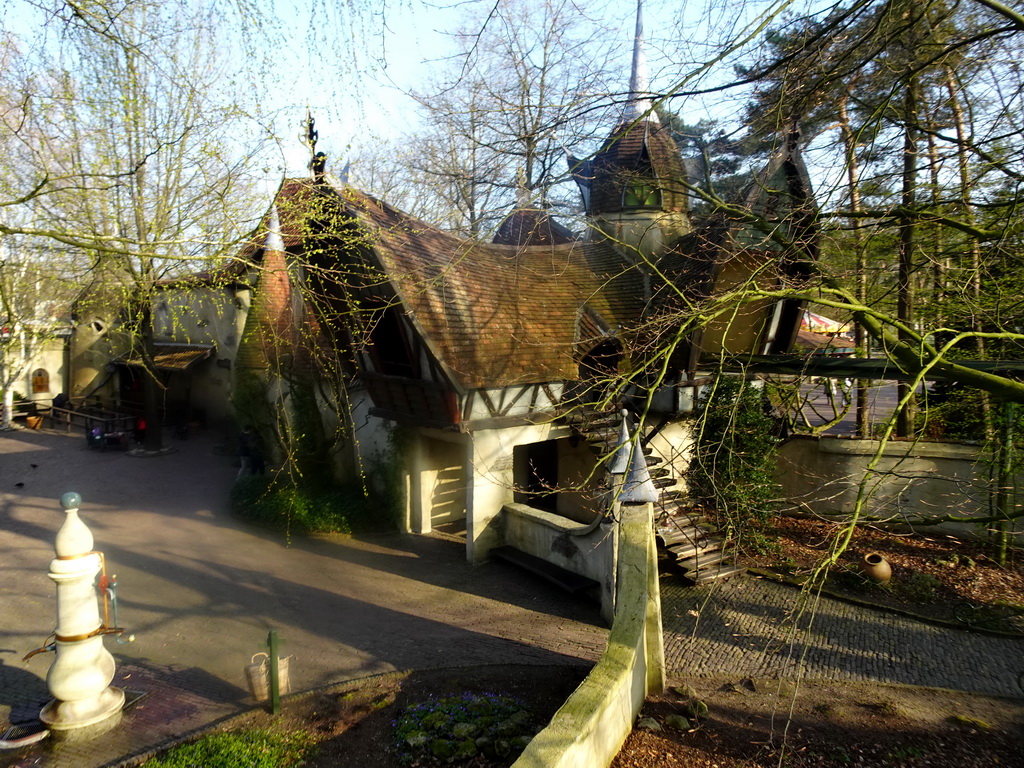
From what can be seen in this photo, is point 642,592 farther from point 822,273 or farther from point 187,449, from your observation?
point 187,449

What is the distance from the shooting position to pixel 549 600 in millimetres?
9727

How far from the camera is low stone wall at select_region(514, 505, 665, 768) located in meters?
4.23

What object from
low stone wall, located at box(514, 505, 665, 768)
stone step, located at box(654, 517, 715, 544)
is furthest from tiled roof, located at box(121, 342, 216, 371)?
low stone wall, located at box(514, 505, 665, 768)

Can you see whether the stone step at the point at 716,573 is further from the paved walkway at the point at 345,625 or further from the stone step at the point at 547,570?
the stone step at the point at 547,570

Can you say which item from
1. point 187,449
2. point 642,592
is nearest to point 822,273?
point 642,592

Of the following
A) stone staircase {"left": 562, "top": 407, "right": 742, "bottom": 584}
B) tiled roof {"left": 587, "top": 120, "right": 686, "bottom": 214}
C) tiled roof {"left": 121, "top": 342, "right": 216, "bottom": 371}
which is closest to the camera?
stone staircase {"left": 562, "top": 407, "right": 742, "bottom": 584}

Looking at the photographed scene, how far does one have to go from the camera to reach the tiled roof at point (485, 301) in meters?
10.4

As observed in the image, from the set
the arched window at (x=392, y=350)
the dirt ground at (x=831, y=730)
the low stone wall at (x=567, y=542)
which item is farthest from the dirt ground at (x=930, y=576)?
the arched window at (x=392, y=350)

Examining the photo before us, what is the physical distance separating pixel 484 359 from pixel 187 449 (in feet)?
46.7

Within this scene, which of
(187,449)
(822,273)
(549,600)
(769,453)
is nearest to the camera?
(822,273)

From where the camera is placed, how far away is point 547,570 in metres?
10.3

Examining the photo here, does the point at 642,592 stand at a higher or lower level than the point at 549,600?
higher

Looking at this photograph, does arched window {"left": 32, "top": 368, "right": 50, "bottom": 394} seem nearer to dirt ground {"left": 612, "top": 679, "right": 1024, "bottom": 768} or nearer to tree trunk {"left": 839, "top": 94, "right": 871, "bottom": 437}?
dirt ground {"left": 612, "top": 679, "right": 1024, "bottom": 768}

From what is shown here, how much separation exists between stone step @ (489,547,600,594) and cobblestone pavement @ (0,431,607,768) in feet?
0.76
